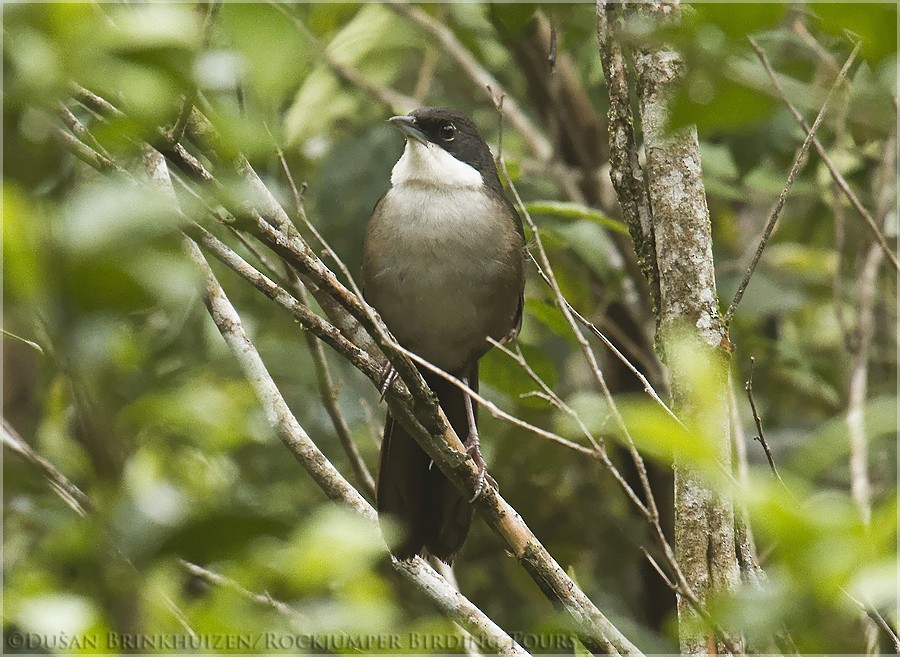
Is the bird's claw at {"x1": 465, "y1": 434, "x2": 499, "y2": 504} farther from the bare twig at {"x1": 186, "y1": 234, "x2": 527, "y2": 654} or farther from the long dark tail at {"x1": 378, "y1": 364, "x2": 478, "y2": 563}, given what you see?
the bare twig at {"x1": 186, "y1": 234, "x2": 527, "y2": 654}

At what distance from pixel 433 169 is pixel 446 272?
60 cm

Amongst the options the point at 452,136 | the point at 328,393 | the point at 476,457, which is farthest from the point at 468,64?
the point at 328,393

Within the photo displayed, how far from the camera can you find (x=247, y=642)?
1.78 metres

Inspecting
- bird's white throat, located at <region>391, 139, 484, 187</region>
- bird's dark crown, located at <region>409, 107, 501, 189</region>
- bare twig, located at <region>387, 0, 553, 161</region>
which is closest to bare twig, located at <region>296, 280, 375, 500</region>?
bird's white throat, located at <region>391, 139, 484, 187</region>

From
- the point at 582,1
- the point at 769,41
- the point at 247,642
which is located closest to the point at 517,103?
the point at 582,1

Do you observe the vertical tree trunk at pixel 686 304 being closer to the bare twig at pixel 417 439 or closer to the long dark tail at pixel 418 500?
the bare twig at pixel 417 439

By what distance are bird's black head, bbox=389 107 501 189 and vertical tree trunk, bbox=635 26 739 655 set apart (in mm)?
1767

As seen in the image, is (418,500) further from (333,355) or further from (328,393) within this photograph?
(333,355)

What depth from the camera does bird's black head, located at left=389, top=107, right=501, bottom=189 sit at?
5.09m

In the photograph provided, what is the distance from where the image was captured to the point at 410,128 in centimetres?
506

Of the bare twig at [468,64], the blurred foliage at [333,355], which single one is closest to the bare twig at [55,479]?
the blurred foliage at [333,355]

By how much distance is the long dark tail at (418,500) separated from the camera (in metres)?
4.17

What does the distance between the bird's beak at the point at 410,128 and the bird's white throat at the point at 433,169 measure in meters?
0.02

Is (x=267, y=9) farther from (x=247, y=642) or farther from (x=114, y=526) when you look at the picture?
(x=247, y=642)
